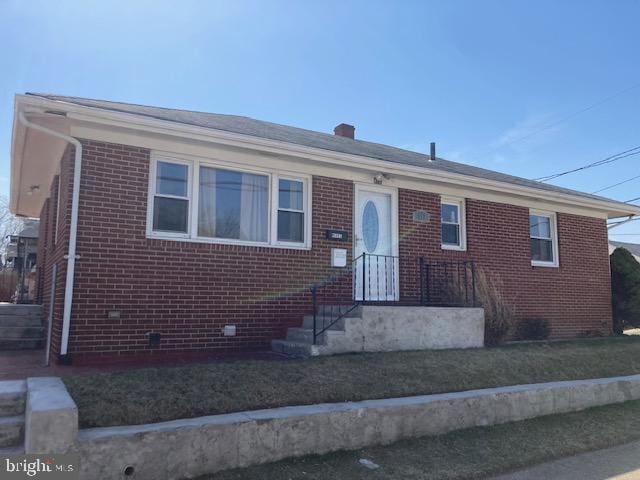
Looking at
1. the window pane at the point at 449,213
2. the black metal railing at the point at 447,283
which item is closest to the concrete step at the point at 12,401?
the black metal railing at the point at 447,283

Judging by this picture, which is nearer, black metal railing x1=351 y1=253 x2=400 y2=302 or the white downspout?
the white downspout

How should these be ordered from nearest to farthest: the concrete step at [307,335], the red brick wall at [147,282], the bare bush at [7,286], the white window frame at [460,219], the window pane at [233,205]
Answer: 1. the red brick wall at [147,282]
2. the concrete step at [307,335]
3. the window pane at [233,205]
4. the white window frame at [460,219]
5. the bare bush at [7,286]

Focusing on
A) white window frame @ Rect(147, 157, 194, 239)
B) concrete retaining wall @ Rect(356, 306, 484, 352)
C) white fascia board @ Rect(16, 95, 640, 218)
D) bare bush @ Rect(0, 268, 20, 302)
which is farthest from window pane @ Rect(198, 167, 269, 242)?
bare bush @ Rect(0, 268, 20, 302)

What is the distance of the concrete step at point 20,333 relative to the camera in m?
8.84

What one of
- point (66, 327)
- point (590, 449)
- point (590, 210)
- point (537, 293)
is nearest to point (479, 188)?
point (537, 293)

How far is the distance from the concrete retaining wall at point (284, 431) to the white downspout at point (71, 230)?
3.05 meters

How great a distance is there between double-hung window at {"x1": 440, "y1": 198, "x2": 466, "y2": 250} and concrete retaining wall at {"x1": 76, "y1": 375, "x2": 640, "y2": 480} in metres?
4.41

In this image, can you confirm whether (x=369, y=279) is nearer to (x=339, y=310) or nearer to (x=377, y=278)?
(x=377, y=278)

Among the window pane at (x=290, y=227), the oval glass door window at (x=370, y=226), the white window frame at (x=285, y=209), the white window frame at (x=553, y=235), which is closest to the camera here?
the white window frame at (x=285, y=209)

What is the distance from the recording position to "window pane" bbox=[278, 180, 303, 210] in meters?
8.55

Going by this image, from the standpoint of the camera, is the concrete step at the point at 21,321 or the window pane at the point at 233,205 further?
the concrete step at the point at 21,321

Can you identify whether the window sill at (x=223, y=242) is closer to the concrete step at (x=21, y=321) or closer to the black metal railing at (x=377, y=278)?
the black metal railing at (x=377, y=278)

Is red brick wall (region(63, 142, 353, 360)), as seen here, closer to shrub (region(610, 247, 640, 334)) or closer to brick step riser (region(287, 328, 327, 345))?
brick step riser (region(287, 328, 327, 345))

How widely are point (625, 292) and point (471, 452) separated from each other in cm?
992
